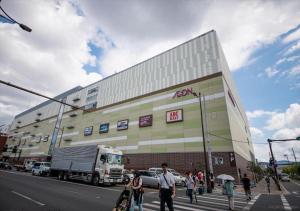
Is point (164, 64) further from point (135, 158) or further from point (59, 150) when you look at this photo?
point (59, 150)

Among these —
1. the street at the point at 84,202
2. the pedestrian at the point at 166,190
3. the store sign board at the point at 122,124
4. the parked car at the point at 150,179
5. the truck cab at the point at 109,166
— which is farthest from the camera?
the store sign board at the point at 122,124

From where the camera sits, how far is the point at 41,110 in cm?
7456

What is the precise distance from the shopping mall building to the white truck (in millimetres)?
10460

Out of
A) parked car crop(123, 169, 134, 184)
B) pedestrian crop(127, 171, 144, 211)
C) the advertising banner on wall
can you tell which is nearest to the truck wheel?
parked car crop(123, 169, 134, 184)

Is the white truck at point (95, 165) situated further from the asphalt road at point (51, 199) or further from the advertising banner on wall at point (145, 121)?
the advertising banner on wall at point (145, 121)

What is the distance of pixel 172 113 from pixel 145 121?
21.3 feet

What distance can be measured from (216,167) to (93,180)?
17755 millimetres

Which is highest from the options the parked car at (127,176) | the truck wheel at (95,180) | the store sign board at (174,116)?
the store sign board at (174,116)

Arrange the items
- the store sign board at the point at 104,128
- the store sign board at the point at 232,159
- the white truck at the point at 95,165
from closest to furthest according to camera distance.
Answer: the white truck at the point at 95,165 → the store sign board at the point at 232,159 → the store sign board at the point at 104,128

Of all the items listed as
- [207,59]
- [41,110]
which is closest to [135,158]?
[207,59]

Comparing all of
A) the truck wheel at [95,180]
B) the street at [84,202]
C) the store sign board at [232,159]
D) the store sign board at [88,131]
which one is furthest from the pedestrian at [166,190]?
the store sign board at [88,131]

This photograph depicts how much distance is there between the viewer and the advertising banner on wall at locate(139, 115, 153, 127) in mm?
35897

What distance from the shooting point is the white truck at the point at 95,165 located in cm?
1775

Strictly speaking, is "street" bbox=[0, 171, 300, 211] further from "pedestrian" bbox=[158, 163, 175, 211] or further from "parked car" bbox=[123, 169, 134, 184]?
"pedestrian" bbox=[158, 163, 175, 211]
